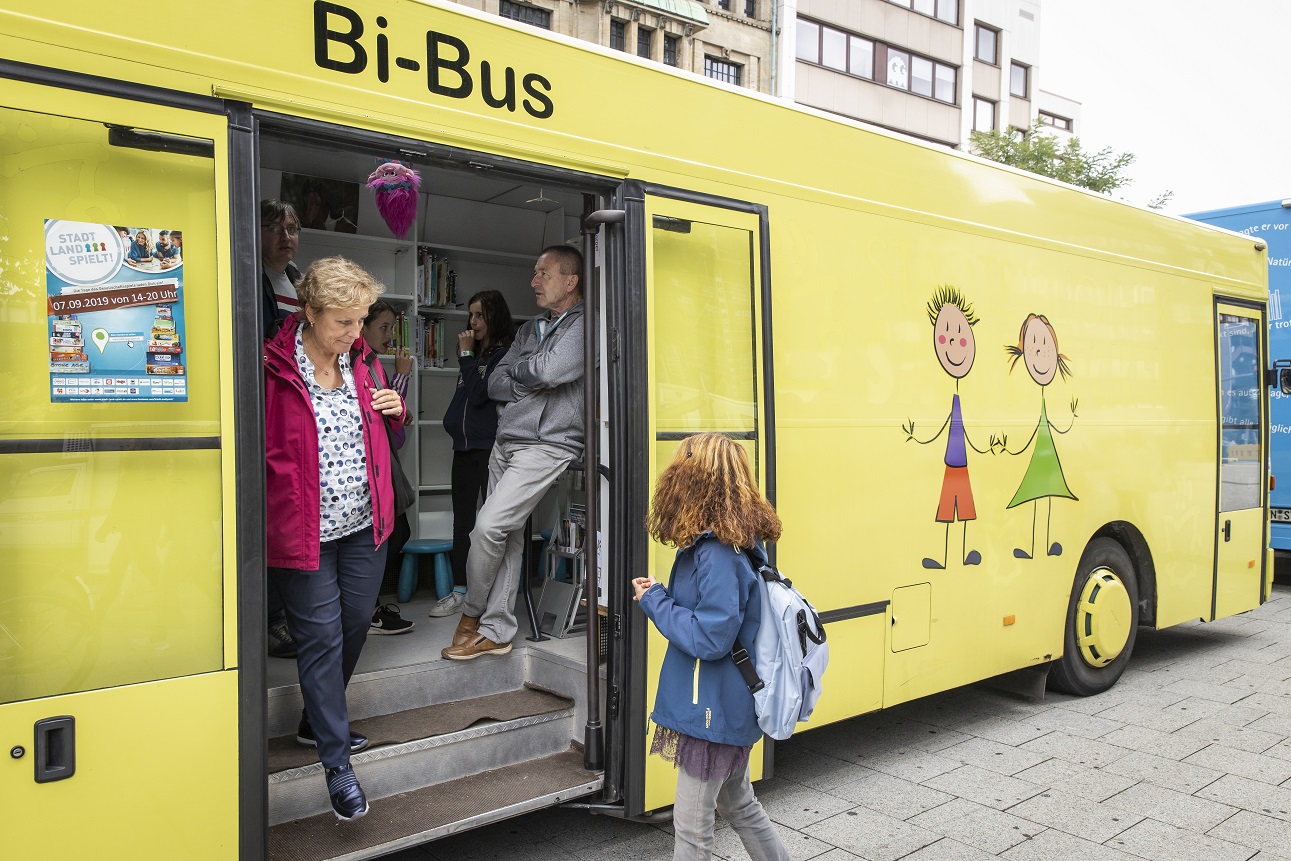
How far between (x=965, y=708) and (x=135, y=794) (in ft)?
16.0

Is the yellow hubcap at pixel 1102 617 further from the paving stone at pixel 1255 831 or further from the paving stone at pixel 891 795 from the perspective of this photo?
the paving stone at pixel 891 795

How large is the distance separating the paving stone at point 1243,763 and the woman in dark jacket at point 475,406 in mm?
4075

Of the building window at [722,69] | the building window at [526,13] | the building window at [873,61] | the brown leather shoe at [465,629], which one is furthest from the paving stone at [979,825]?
the building window at [873,61]

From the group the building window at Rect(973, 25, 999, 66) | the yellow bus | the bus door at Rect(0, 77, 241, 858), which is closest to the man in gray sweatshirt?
the yellow bus

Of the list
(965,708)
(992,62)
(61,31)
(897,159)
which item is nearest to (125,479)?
(61,31)

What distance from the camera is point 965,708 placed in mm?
5898

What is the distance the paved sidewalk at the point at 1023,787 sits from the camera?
3.90 metres

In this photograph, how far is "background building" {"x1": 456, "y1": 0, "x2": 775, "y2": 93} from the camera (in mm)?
23234

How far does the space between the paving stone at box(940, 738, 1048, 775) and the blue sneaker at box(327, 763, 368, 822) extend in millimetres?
3260

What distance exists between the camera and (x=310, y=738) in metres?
3.41

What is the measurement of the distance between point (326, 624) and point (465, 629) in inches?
43.5

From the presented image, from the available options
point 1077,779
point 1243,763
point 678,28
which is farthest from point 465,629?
point 678,28

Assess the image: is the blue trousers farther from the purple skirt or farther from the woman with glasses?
the woman with glasses

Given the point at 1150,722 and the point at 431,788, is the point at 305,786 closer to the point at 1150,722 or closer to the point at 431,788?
the point at 431,788
